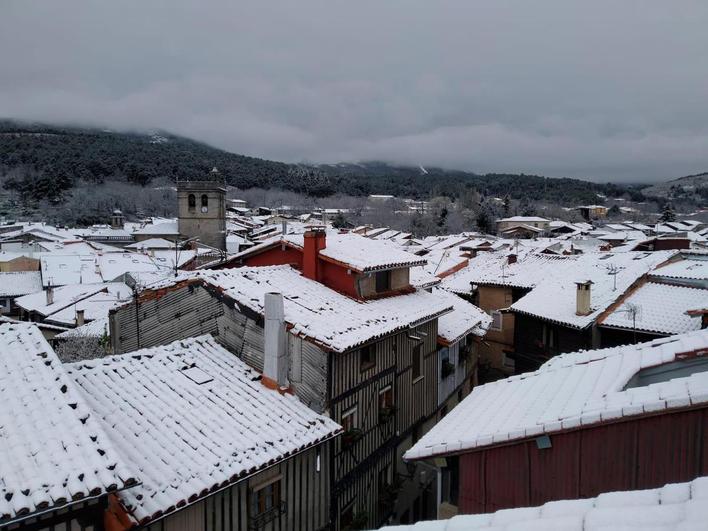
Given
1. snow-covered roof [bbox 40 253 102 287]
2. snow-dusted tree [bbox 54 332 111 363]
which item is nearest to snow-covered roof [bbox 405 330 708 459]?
snow-dusted tree [bbox 54 332 111 363]

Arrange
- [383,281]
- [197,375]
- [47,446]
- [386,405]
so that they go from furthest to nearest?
[383,281] < [386,405] < [197,375] < [47,446]

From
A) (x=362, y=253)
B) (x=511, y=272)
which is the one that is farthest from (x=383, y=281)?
(x=511, y=272)

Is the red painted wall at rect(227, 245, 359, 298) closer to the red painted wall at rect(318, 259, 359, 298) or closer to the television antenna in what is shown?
the red painted wall at rect(318, 259, 359, 298)

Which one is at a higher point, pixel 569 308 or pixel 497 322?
pixel 569 308

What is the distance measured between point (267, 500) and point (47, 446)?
458 centimetres

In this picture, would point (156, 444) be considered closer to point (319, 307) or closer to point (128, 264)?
point (319, 307)

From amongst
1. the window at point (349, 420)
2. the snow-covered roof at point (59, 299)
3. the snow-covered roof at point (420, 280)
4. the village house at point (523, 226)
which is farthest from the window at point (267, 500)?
the village house at point (523, 226)

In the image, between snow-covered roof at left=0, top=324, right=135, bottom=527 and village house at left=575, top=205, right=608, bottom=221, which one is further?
village house at left=575, top=205, right=608, bottom=221

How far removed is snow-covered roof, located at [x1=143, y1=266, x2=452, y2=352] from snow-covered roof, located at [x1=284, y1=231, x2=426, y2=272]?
993 mm

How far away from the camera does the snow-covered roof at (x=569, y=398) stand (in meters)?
6.54

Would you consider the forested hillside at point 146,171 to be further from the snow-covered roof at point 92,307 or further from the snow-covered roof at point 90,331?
the snow-covered roof at point 90,331

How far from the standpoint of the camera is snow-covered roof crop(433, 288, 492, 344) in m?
17.9

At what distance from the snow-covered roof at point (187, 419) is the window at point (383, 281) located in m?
5.35

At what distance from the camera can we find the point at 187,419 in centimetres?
962
